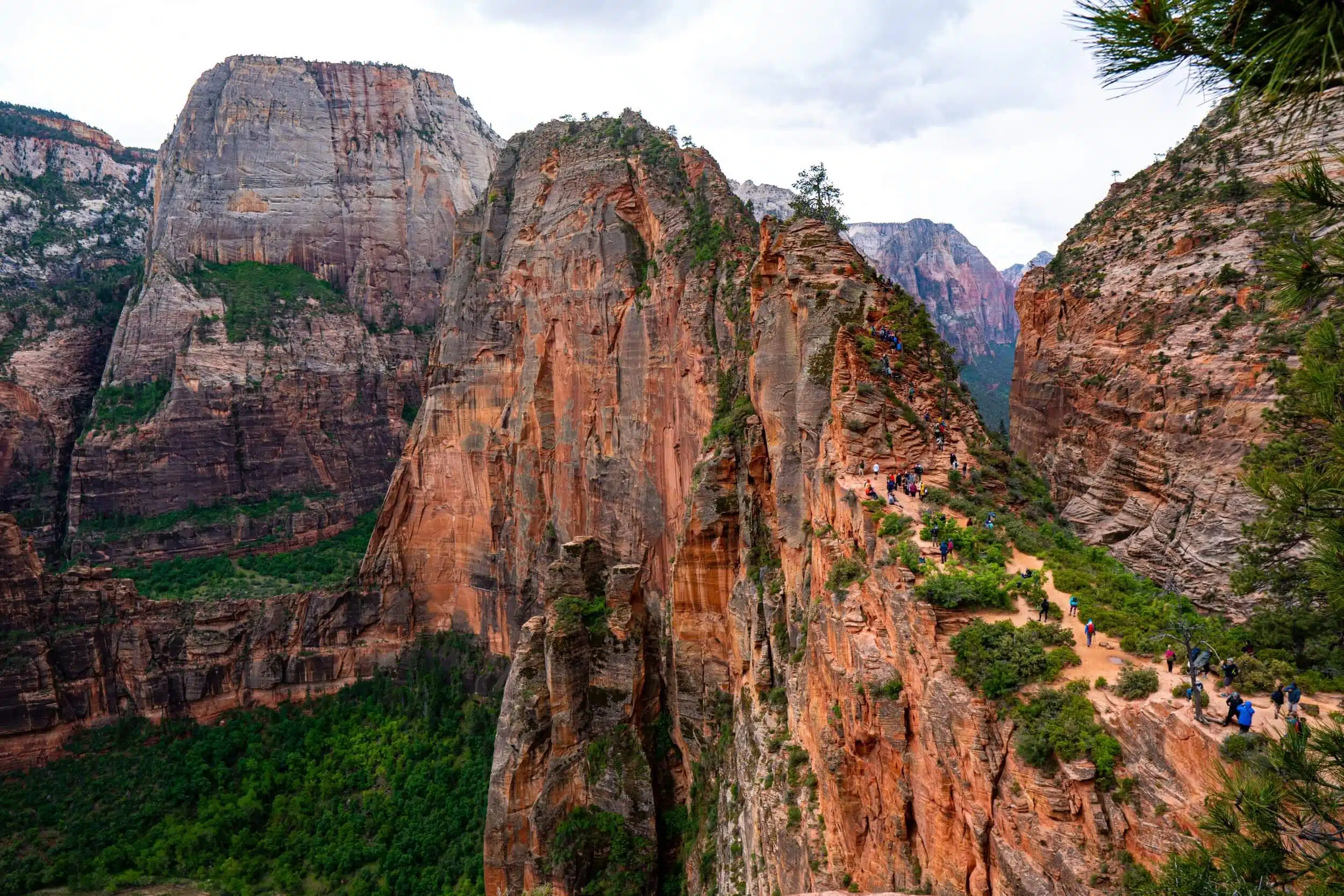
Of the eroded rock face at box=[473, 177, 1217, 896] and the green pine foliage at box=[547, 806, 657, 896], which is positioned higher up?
the eroded rock face at box=[473, 177, 1217, 896]

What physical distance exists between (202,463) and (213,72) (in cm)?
4946

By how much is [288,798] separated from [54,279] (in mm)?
70913

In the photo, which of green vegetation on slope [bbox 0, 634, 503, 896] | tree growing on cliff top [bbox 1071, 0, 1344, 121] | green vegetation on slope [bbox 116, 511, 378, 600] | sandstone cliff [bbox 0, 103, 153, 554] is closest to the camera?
tree growing on cliff top [bbox 1071, 0, 1344, 121]

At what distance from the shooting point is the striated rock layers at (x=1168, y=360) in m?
26.6

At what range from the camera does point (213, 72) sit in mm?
84438

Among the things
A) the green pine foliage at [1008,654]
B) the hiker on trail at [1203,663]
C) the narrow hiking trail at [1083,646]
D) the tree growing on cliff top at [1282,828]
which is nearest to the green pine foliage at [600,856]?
the narrow hiking trail at [1083,646]

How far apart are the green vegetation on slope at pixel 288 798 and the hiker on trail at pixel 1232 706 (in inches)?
1495

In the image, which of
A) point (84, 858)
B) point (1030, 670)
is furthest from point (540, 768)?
point (84, 858)

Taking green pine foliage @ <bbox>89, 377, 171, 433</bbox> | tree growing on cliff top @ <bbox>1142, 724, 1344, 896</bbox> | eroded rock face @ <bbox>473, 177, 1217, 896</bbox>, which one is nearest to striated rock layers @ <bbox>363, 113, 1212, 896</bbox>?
eroded rock face @ <bbox>473, 177, 1217, 896</bbox>

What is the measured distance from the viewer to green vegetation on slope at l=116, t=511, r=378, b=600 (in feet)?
196

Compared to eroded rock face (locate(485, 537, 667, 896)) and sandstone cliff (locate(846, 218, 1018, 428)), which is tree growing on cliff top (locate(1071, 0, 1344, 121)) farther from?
sandstone cliff (locate(846, 218, 1018, 428))

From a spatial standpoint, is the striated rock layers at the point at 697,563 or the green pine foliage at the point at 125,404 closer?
the striated rock layers at the point at 697,563

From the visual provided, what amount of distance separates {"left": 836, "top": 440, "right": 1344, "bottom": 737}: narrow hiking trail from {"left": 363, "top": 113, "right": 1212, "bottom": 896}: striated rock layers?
375 mm

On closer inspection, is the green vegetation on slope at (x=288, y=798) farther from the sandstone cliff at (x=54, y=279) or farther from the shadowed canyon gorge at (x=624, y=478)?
the sandstone cliff at (x=54, y=279)
